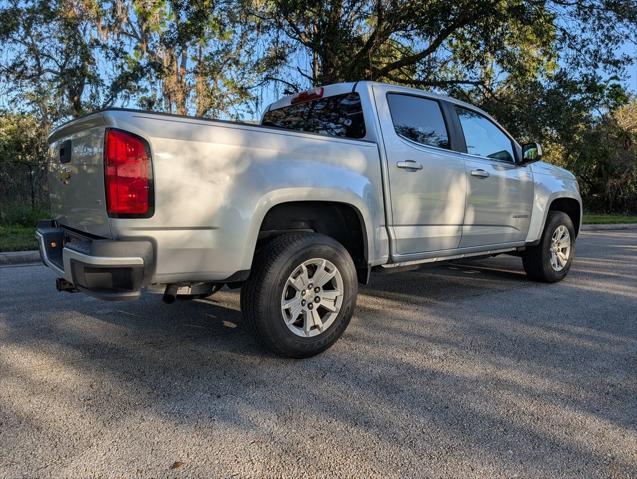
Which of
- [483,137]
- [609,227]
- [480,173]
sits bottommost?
[609,227]

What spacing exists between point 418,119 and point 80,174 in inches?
110

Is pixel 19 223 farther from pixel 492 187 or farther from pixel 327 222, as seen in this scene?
pixel 492 187

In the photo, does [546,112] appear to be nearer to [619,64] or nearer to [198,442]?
[619,64]

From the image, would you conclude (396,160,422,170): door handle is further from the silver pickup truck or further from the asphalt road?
the asphalt road

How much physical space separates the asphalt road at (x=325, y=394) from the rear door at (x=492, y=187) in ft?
2.53

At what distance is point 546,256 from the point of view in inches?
234

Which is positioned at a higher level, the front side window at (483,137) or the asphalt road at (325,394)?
the front side window at (483,137)

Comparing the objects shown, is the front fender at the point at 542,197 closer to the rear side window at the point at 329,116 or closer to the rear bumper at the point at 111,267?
the rear side window at the point at 329,116

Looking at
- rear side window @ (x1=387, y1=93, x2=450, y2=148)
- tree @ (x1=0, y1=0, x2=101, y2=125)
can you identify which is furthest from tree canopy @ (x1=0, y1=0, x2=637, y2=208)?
rear side window @ (x1=387, y1=93, x2=450, y2=148)

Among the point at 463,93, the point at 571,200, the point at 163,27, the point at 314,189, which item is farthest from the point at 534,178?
the point at 163,27

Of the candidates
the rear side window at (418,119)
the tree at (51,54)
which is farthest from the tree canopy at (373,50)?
the rear side window at (418,119)

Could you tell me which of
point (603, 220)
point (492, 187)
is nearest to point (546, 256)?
point (492, 187)

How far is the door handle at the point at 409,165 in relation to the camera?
408 cm

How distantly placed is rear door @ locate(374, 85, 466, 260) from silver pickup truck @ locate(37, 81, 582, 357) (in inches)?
0.5
